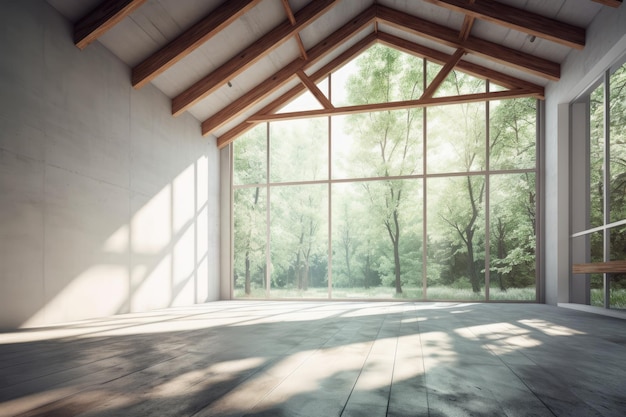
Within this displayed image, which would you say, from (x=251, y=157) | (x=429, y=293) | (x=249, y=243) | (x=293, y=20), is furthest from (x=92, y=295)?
(x=429, y=293)

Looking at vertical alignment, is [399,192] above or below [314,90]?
below

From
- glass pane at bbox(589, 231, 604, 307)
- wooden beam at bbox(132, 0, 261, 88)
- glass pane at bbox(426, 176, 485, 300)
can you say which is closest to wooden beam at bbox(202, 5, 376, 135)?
wooden beam at bbox(132, 0, 261, 88)

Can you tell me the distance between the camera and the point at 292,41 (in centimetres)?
726

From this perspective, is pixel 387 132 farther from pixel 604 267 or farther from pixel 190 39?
pixel 604 267

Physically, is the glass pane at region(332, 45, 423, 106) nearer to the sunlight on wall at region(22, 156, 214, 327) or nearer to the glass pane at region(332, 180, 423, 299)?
the glass pane at region(332, 180, 423, 299)

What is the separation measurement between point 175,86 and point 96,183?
8.42ft

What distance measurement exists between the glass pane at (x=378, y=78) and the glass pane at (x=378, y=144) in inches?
28.4

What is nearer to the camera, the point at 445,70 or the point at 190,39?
the point at 190,39

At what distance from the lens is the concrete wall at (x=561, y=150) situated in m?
5.44

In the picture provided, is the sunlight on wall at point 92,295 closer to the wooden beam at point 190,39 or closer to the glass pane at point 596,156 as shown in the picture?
the wooden beam at point 190,39

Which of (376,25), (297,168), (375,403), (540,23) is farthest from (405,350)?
(297,168)

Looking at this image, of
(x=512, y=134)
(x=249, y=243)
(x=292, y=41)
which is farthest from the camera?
(x=249, y=243)

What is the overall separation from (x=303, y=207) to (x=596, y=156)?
22.8ft

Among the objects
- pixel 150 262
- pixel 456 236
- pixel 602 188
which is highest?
pixel 602 188
